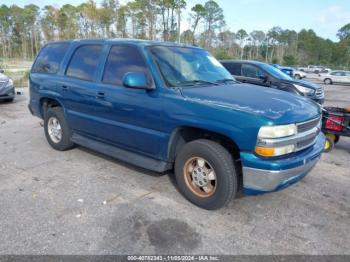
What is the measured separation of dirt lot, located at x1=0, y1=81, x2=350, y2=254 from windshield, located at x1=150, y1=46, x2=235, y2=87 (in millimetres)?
1493

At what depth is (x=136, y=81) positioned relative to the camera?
368cm

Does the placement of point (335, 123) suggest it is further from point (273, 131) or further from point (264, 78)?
point (264, 78)

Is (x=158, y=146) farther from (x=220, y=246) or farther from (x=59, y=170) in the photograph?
(x=59, y=170)

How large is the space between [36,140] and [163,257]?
15.4ft

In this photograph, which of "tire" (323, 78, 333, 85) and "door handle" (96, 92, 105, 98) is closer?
"door handle" (96, 92, 105, 98)

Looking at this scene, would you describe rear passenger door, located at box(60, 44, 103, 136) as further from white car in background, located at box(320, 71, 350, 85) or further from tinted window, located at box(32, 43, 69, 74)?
white car in background, located at box(320, 71, 350, 85)

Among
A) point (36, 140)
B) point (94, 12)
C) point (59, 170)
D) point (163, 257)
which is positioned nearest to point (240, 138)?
point (163, 257)

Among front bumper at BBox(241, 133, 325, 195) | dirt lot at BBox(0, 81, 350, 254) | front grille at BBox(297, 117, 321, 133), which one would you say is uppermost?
front grille at BBox(297, 117, 321, 133)

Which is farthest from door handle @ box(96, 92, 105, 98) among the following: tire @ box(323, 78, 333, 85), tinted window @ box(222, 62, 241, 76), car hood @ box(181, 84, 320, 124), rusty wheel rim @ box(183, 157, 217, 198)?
tire @ box(323, 78, 333, 85)

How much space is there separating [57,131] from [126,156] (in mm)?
2002

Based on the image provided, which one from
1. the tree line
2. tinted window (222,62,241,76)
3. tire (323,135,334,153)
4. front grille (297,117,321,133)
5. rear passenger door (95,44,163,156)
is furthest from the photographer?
the tree line

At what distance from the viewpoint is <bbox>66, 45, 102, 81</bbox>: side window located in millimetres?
4656

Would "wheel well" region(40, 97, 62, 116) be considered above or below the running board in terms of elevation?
above

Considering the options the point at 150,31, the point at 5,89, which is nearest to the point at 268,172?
the point at 5,89
